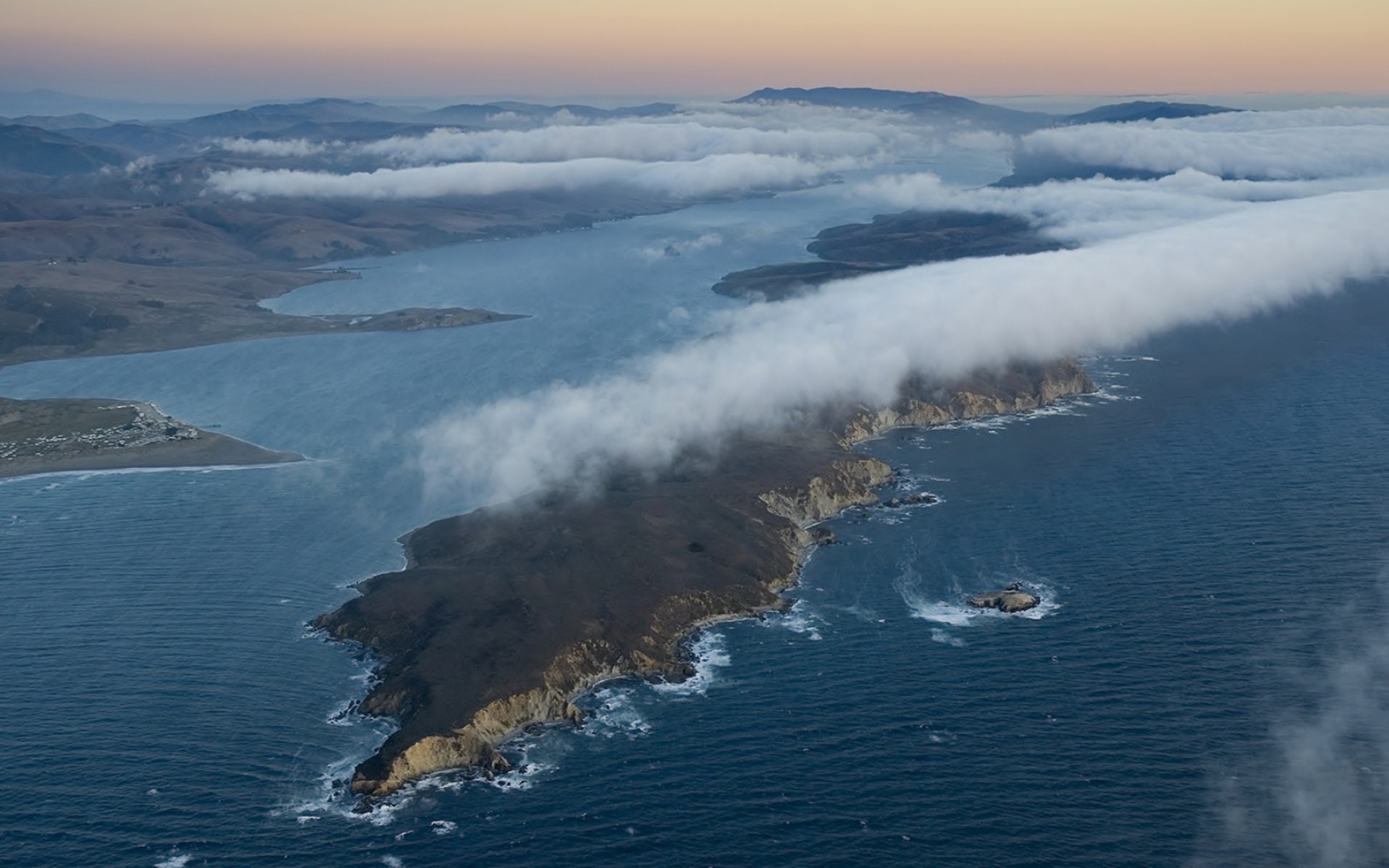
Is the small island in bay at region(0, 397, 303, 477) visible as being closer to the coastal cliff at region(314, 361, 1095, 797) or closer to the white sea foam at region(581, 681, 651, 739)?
the coastal cliff at region(314, 361, 1095, 797)

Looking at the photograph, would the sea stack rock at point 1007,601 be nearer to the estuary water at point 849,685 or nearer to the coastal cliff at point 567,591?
the estuary water at point 849,685

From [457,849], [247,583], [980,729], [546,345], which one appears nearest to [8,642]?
[247,583]

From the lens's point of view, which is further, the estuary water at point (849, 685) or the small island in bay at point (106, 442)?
the small island in bay at point (106, 442)

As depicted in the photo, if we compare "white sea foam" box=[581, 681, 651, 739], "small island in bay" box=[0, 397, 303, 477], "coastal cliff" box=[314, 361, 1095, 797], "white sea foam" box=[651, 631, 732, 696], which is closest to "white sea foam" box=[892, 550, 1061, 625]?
"coastal cliff" box=[314, 361, 1095, 797]

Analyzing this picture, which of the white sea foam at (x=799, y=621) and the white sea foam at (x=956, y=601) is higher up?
the white sea foam at (x=956, y=601)

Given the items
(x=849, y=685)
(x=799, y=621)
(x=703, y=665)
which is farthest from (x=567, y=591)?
(x=849, y=685)

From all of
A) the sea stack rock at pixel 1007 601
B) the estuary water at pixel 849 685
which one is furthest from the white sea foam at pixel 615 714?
the sea stack rock at pixel 1007 601
